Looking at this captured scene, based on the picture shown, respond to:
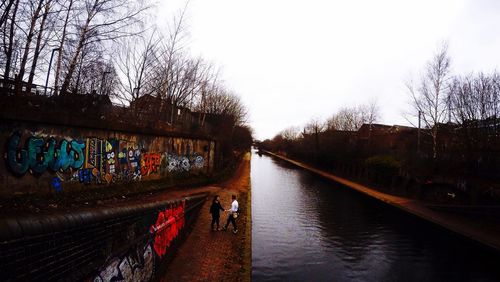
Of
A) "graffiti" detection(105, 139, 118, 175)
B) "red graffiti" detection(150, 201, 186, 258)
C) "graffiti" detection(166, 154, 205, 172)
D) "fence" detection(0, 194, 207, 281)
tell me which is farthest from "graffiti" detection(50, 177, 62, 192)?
"graffiti" detection(166, 154, 205, 172)

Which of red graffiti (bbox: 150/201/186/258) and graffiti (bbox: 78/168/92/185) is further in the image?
graffiti (bbox: 78/168/92/185)

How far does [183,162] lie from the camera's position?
24906mm

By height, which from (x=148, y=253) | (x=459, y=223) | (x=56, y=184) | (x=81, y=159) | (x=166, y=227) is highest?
(x=81, y=159)

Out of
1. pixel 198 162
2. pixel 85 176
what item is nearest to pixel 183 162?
pixel 198 162

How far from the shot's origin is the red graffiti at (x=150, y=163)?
750 inches

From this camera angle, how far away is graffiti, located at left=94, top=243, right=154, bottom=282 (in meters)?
4.65

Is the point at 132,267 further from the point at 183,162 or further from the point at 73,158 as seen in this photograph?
the point at 183,162

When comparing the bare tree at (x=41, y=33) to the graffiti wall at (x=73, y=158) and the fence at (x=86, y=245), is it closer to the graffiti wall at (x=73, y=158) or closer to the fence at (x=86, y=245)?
the graffiti wall at (x=73, y=158)

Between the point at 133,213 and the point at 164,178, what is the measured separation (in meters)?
16.4

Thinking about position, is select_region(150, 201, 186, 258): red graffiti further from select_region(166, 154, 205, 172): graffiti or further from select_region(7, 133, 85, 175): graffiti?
select_region(166, 154, 205, 172): graffiti

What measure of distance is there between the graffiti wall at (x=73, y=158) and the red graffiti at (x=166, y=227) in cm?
492

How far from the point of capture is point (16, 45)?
42.7 feet

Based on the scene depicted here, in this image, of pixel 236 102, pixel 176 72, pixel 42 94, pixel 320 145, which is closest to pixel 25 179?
pixel 42 94

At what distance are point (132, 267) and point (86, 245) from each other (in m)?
1.97
